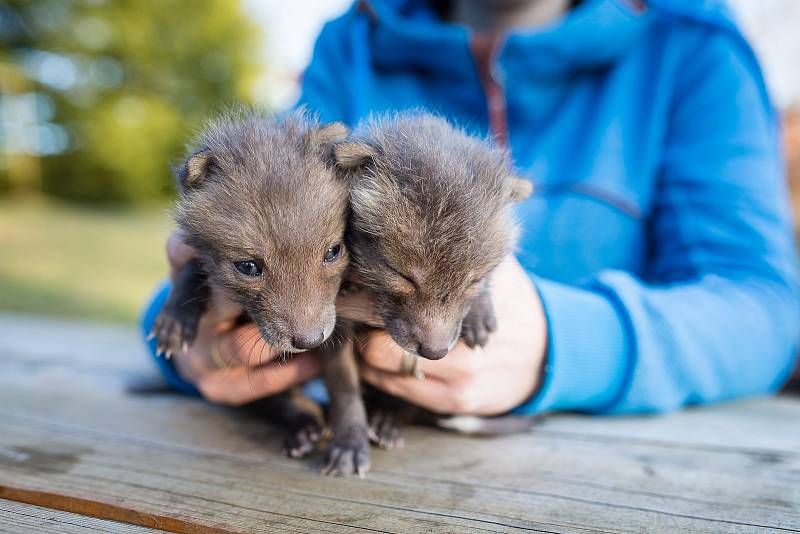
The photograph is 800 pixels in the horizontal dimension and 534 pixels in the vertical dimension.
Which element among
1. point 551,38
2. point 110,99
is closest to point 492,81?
point 551,38

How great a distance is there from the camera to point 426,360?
6.43 ft

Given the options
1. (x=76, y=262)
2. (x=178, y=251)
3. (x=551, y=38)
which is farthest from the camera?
(x=76, y=262)

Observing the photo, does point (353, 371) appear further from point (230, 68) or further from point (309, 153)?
point (230, 68)

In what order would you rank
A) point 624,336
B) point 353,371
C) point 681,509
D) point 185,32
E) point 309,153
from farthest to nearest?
point 185,32, point 624,336, point 353,371, point 309,153, point 681,509

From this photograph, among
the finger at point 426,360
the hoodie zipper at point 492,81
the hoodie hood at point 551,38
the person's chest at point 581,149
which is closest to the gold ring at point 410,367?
the finger at point 426,360

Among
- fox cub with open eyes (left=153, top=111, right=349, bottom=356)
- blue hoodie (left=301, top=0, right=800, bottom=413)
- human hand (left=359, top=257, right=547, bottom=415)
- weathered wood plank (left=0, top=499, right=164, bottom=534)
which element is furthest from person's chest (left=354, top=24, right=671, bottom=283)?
weathered wood plank (left=0, top=499, right=164, bottom=534)

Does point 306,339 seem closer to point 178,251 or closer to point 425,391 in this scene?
point 425,391

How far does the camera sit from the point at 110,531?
137 centimetres

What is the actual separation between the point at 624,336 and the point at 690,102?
126 centimetres

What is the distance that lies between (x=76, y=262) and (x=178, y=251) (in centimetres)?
1023

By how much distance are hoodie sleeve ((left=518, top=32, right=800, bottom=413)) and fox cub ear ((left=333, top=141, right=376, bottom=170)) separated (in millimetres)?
811

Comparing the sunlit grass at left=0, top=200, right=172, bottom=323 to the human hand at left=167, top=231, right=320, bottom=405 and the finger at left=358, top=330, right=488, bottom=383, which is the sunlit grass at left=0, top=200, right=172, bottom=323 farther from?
the finger at left=358, top=330, right=488, bottom=383

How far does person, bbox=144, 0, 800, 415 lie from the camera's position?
6.88ft

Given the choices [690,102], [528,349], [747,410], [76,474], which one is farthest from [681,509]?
[690,102]
